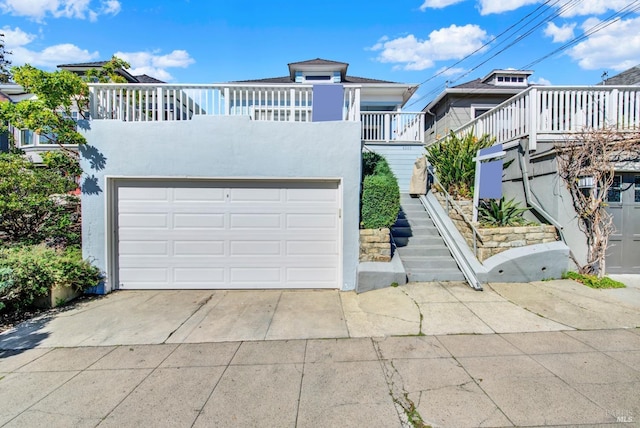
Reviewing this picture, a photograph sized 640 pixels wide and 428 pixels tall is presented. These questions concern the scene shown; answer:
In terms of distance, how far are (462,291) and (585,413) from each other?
296 centimetres

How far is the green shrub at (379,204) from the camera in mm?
5754

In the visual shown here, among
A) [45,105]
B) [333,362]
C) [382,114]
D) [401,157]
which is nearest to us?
[333,362]

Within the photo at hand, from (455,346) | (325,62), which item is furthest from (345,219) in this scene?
(325,62)

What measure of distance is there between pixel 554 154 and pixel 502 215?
59.3 inches

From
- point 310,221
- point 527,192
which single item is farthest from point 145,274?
point 527,192

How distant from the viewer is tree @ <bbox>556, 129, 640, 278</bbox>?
230 inches

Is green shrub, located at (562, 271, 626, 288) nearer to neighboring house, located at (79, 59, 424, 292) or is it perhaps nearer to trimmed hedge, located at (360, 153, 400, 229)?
trimmed hedge, located at (360, 153, 400, 229)

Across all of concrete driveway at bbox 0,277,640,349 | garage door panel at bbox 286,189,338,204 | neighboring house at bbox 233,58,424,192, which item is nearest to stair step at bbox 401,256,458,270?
concrete driveway at bbox 0,277,640,349

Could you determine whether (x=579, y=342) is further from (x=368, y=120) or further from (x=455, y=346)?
(x=368, y=120)

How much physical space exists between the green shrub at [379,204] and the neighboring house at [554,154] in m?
3.20

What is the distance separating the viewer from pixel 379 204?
5754 mm

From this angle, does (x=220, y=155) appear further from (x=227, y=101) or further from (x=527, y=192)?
(x=527, y=192)

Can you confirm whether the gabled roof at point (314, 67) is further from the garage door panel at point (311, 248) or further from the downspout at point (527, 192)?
the garage door panel at point (311, 248)

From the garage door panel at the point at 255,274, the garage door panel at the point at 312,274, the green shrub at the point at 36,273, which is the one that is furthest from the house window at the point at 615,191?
the green shrub at the point at 36,273
